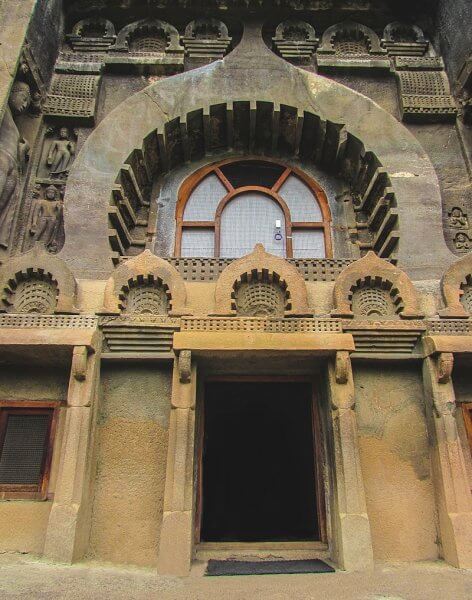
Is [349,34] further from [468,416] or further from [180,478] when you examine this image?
[180,478]

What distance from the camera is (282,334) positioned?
5.80 metres

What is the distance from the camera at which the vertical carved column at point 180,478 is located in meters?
4.96

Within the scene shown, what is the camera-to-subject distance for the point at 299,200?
27.4ft

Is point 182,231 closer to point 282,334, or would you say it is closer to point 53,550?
point 282,334

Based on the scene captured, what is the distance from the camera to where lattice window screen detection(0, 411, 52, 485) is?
584 cm

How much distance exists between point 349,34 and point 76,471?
9.24m

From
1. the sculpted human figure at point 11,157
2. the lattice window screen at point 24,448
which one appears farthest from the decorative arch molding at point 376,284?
the sculpted human figure at point 11,157

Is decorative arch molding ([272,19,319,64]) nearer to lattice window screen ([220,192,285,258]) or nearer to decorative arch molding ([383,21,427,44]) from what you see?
decorative arch molding ([383,21,427,44])

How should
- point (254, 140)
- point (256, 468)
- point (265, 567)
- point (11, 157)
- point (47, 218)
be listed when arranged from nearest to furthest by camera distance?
1. point (265, 567)
2. point (11, 157)
3. point (47, 218)
4. point (254, 140)
5. point (256, 468)

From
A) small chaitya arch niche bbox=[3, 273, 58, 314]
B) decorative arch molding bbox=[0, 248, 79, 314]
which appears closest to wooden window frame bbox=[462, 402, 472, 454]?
decorative arch molding bbox=[0, 248, 79, 314]

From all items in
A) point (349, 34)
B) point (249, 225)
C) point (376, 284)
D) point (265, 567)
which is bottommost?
point (265, 567)

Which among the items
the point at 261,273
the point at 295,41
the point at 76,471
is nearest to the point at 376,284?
the point at 261,273

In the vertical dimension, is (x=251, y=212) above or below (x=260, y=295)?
above

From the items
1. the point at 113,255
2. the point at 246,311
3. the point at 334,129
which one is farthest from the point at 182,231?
the point at 334,129
